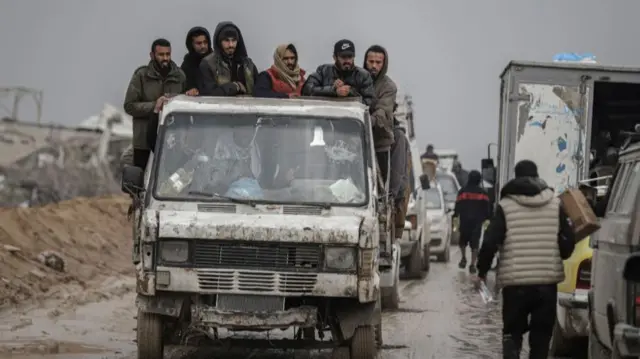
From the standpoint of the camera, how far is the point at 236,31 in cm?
1384

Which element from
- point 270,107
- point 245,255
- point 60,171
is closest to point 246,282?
point 245,255

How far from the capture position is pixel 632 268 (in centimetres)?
838

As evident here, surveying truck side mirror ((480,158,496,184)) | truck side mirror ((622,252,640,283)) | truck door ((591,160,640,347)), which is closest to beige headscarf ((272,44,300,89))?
truck door ((591,160,640,347))

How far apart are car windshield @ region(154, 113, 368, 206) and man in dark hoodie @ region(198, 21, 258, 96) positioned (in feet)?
3.97

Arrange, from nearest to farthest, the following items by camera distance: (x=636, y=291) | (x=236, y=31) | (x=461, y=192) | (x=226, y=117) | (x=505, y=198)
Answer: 1. (x=636, y=291)
2. (x=505, y=198)
3. (x=226, y=117)
4. (x=236, y=31)
5. (x=461, y=192)

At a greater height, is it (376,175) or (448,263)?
(376,175)

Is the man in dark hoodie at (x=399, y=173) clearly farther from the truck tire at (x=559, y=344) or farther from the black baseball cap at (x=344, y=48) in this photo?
the truck tire at (x=559, y=344)

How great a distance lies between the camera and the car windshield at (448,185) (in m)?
35.7

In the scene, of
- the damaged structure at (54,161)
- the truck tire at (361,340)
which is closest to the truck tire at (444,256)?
the damaged structure at (54,161)

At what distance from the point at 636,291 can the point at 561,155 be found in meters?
11.0

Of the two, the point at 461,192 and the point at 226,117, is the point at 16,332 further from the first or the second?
the point at 461,192

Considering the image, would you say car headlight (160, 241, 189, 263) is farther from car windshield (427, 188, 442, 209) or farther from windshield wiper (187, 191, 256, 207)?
car windshield (427, 188, 442, 209)

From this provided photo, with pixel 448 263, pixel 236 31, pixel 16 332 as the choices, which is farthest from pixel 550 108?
pixel 448 263

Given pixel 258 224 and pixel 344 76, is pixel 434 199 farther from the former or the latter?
pixel 258 224
